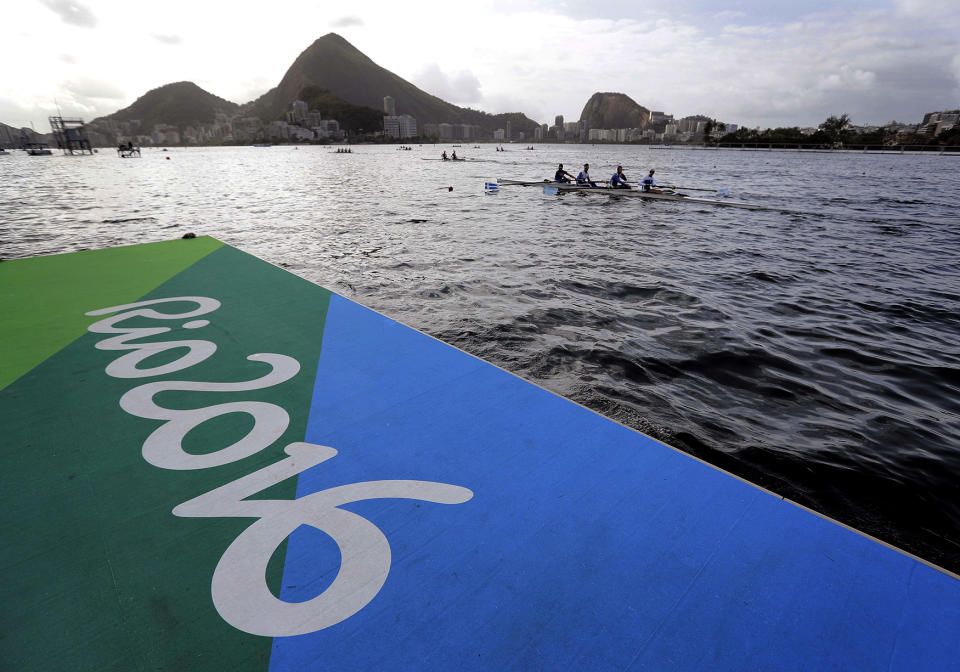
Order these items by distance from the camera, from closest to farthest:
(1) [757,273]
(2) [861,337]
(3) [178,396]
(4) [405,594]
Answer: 1. (4) [405,594]
2. (3) [178,396]
3. (2) [861,337]
4. (1) [757,273]

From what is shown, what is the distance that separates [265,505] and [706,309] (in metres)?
8.46

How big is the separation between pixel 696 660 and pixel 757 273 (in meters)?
11.6

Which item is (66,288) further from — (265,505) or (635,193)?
(635,193)

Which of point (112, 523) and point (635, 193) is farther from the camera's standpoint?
point (635, 193)

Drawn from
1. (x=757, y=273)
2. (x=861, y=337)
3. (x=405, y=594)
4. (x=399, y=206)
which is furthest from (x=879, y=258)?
(x=399, y=206)

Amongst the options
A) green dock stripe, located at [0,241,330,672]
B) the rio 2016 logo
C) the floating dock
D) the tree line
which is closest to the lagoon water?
the floating dock

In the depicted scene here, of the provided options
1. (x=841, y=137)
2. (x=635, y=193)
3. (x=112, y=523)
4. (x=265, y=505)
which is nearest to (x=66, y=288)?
(x=112, y=523)

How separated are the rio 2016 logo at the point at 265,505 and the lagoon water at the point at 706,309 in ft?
10.5

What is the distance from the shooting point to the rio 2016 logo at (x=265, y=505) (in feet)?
6.98

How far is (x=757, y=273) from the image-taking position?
11289mm

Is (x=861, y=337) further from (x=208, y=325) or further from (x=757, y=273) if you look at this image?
(x=208, y=325)

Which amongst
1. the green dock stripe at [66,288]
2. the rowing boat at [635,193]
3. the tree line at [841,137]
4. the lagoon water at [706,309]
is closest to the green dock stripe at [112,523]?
the green dock stripe at [66,288]

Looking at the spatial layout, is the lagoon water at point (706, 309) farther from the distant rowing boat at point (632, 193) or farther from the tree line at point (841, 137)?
the tree line at point (841, 137)

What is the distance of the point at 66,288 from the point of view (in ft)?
21.8
